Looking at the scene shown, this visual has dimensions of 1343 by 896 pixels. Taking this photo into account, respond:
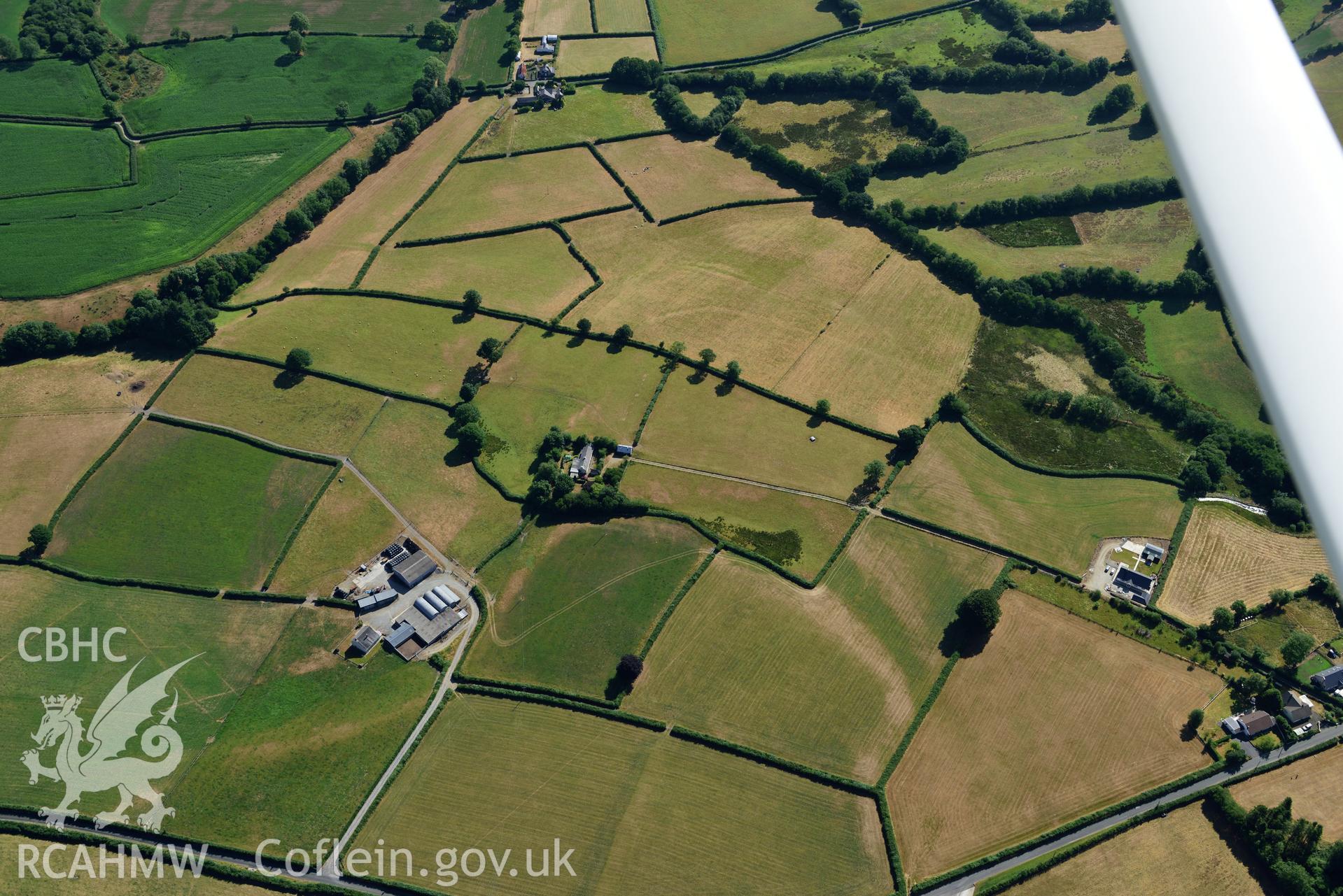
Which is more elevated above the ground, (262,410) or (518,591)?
(262,410)

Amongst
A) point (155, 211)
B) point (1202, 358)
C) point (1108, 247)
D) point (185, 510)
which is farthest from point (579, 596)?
point (1108, 247)

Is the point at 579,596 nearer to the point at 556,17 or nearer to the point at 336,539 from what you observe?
the point at 336,539

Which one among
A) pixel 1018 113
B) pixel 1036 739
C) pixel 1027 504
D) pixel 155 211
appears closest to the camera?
pixel 1036 739

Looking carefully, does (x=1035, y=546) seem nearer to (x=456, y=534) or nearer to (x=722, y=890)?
(x=722, y=890)

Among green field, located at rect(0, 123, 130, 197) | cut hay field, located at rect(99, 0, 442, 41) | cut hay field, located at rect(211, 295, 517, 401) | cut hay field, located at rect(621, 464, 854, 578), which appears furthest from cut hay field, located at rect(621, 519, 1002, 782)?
cut hay field, located at rect(99, 0, 442, 41)

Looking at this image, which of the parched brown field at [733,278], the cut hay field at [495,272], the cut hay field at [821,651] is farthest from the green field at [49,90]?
the cut hay field at [821,651]

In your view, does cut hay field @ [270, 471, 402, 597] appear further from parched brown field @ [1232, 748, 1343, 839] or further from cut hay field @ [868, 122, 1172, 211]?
cut hay field @ [868, 122, 1172, 211]

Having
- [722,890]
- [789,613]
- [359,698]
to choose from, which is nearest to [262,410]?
[359,698]
